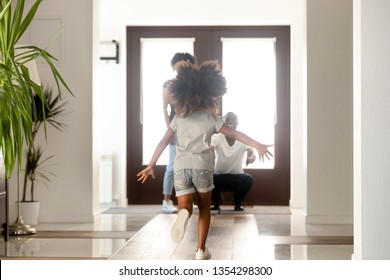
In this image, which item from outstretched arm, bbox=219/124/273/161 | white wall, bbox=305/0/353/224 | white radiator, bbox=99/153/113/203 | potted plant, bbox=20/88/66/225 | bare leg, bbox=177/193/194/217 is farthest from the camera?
white radiator, bbox=99/153/113/203

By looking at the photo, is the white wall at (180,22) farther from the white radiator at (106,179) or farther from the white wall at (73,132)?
the white wall at (73,132)

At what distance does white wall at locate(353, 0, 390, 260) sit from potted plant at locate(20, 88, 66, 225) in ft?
10.2

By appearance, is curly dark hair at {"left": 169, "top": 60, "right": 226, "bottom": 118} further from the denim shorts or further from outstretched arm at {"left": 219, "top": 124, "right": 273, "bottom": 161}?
the denim shorts

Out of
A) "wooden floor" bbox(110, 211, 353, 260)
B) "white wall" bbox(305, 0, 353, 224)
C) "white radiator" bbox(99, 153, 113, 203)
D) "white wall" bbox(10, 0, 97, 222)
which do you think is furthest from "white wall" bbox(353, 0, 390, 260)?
"white radiator" bbox(99, 153, 113, 203)

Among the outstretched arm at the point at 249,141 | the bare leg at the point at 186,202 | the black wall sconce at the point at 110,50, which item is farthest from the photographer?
the black wall sconce at the point at 110,50

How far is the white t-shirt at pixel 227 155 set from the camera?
837 centimetres

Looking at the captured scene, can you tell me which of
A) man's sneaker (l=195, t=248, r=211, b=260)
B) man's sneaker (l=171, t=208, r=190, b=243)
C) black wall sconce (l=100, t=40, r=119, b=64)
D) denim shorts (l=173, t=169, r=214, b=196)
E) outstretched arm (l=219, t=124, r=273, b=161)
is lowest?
man's sneaker (l=195, t=248, r=211, b=260)

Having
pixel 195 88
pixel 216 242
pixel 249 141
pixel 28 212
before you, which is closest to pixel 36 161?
pixel 28 212

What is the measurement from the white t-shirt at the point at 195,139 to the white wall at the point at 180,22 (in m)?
4.76

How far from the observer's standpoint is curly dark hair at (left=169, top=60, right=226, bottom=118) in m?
4.83

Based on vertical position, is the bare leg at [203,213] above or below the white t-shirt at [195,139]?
below

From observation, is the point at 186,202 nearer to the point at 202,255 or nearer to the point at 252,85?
the point at 202,255

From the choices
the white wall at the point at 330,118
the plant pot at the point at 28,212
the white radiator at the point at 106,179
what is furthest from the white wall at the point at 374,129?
the white radiator at the point at 106,179

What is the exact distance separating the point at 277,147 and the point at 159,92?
5.20 ft
